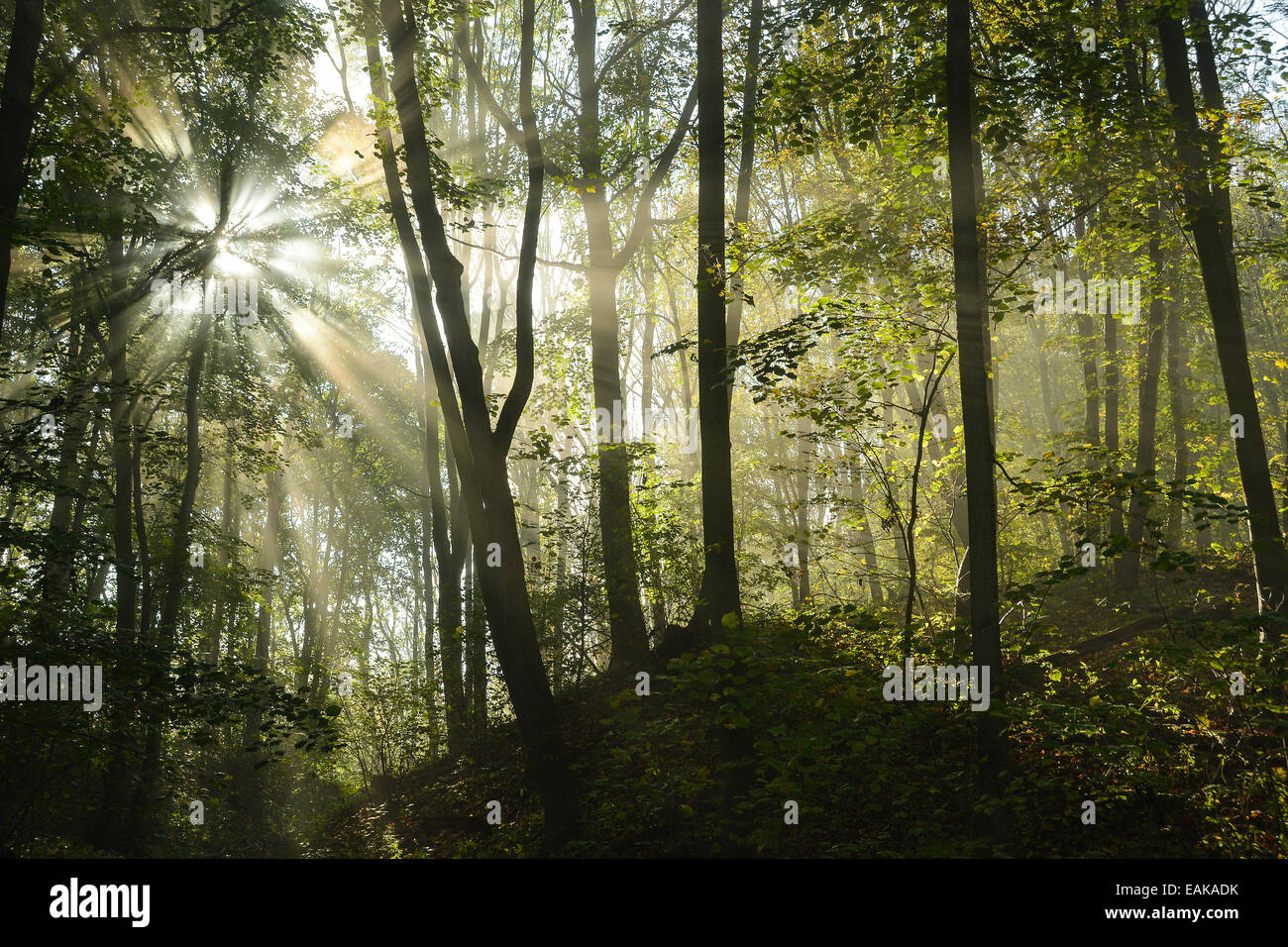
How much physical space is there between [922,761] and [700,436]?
3.65 metres

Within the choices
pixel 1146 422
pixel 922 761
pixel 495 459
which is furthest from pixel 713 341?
pixel 1146 422

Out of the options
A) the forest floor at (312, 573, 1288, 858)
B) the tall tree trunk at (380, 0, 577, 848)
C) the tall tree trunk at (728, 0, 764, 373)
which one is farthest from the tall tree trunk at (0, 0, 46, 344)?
the forest floor at (312, 573, 1288, 858)

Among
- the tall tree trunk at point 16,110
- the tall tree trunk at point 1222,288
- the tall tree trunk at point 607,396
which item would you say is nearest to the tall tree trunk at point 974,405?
the tall tree trunk at point 1222,288

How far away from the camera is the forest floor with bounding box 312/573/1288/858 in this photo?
208 inches

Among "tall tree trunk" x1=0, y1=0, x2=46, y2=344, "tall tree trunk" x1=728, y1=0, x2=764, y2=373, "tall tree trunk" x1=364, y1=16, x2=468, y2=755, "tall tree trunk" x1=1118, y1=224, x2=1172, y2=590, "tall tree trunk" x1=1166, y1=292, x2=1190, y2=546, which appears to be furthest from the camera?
"tall tree trunk" x1=1166, y1=292, x2=1190, y2=546

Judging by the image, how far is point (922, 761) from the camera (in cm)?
675

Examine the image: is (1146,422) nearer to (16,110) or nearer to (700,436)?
(700,436)

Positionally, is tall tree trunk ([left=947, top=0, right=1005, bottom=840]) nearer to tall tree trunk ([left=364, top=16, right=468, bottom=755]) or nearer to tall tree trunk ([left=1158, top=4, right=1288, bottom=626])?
tall tree trunk ([left=1158, top=4, right=1288, bottom=626])

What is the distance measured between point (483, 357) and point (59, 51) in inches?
347

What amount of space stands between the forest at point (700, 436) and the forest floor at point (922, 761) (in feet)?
0.14

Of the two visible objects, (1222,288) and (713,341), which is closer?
(713,341)

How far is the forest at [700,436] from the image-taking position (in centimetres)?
584

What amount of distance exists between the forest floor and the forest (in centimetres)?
4
